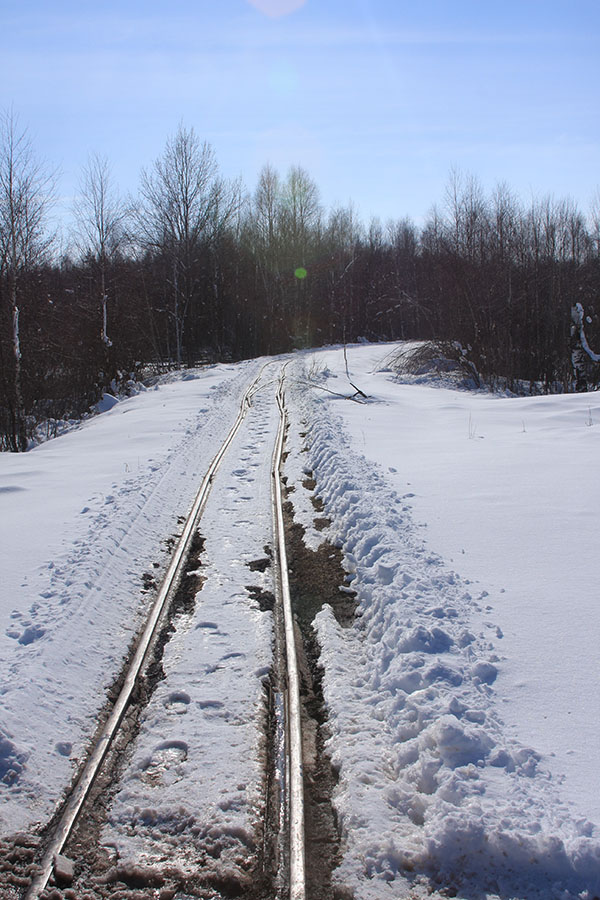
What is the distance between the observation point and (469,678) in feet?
14.6

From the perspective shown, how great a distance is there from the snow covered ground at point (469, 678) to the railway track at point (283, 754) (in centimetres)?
26

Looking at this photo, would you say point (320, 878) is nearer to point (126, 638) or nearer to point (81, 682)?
point (81, 682)

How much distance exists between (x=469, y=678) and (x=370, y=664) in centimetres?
76

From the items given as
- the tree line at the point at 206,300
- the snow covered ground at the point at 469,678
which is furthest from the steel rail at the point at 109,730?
the tree line at the point at 206,300

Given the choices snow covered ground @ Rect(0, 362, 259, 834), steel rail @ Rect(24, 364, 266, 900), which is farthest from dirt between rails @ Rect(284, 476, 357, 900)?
snow covered ground @ Rect(0, 362, 259, 834)

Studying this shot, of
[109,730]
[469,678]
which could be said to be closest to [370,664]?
[469,678]

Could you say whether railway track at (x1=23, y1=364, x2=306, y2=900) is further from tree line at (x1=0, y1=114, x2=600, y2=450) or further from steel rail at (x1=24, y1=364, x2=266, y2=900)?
tree line at (x1=0, y1=114, x2=600, y2=450)

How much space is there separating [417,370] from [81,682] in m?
24.9

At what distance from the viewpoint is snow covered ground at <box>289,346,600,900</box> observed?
122 inches

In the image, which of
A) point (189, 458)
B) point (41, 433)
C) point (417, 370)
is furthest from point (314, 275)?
point (189, 458)

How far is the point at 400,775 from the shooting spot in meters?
3.64

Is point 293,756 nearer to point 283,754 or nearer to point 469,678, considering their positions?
point 283,754

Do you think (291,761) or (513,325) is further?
(513,325)

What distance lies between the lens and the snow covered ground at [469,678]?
3094 millimetres
